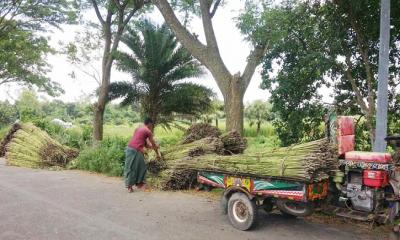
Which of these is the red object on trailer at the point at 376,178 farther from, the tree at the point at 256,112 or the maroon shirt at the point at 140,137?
the tree at the point at 256,112

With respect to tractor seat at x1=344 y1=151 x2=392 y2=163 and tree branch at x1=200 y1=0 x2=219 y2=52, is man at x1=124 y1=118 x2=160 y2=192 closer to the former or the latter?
tree branch at x1=200 y1=0 x2=219 y2=52

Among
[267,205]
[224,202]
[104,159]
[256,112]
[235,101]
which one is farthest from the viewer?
[256,112]

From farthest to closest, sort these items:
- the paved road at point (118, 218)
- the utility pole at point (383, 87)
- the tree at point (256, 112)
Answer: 1. the tree at point (256, 112)
2. the utility pole at point (383, 87)
3. the paved road at point (118, 218)

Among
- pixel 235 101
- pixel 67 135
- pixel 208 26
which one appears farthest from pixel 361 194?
pixel 67 135

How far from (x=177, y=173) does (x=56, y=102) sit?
7280 centimetres

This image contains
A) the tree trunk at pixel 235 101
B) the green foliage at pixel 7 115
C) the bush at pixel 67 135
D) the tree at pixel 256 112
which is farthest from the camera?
→ the tree at pixel 256 112

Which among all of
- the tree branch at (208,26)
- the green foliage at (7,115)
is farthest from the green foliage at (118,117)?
the tree branch at (208,26)

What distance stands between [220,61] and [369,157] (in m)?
6.21

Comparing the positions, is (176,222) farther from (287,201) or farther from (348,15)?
(348,15)

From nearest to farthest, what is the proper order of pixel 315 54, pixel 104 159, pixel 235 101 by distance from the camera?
pixel 315 54, pixel 235 101, pixel 104 159

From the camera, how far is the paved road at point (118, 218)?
19.9 ft

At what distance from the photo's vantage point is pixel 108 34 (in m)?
18.8

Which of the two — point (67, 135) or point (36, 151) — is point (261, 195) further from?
point (67, 135)

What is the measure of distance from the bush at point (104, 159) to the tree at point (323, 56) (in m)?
5.14
